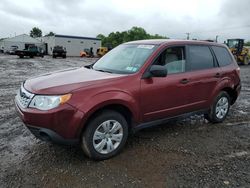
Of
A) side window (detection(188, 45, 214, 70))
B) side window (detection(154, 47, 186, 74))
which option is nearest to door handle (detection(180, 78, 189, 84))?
side window (detection(154, 47, 186, 74))

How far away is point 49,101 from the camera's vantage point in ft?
11.0

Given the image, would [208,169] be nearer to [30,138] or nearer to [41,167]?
[41,167]

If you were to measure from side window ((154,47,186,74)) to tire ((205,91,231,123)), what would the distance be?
1.30 m

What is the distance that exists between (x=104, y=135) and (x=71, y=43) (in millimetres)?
60405

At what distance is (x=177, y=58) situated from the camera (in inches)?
185

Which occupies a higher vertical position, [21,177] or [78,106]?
[78,106]

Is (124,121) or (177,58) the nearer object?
(124,121)

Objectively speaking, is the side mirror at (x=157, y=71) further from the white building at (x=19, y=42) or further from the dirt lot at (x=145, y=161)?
the white building at (x=19, y=42)

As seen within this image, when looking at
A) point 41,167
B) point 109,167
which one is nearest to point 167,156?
point 109,167

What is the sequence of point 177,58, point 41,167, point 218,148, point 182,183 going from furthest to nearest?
1. point 177,58
2. point 218,148
3. point 41,167
4. point 182,183

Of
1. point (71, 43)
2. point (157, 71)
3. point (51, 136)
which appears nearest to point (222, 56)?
point (157, 71)

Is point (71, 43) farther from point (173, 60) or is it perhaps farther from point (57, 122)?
point (57, 122)

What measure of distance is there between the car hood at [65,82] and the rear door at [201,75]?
1575 millimetres

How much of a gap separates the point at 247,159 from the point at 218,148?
0.49 m
